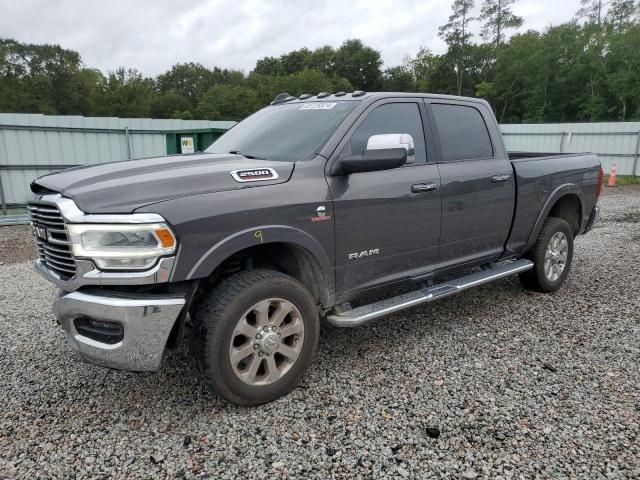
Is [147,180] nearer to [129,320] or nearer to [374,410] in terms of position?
[129,320]

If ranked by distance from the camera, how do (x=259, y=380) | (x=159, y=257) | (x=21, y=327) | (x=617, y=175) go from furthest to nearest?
1. (x=617, y=175)
2. (x=21, y=327)
3. (x=259, y=380)
4. (x=159, y=257)

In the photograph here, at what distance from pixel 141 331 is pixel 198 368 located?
1.37 ft

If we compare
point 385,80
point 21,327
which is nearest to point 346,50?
point 385,80

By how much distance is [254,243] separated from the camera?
2795 mm

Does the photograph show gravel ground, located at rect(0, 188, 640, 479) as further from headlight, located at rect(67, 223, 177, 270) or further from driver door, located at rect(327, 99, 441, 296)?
headlight, located at rect(67, 223, 177, 270)

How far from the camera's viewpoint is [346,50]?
79.2 metres

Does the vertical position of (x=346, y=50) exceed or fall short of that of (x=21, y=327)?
it exceeds it

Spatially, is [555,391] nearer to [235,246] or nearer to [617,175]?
[235,246]

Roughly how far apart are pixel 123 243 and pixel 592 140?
20250 mm

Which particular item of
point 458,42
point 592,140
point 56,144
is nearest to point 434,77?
point 458,42

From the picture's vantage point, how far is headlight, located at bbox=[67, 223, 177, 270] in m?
2.47

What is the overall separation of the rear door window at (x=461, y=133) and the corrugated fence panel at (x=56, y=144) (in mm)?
6967

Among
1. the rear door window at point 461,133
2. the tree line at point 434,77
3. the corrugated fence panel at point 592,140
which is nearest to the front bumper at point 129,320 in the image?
the rear door window at point 461,133

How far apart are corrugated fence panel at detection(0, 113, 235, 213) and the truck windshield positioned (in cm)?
661
